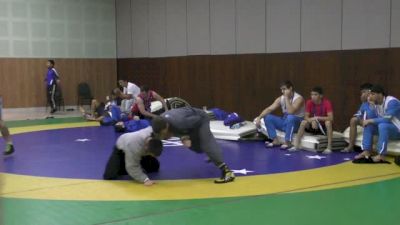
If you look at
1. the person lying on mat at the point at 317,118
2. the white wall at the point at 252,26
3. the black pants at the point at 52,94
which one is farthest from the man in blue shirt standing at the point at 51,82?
the person lying on mat at the point at 317,118

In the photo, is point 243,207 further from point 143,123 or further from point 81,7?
point 81,7

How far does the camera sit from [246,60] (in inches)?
582

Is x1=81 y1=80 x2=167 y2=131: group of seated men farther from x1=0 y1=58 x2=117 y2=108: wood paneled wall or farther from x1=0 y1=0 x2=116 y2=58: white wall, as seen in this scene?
x1=0 y1=0 x2=116 y2=58: white wall

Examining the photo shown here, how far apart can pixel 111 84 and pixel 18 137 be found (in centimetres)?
919

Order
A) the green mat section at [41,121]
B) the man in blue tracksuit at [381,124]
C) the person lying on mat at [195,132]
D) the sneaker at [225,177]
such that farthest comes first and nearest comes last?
1. the green mat section at [41,121]
2. the man in blue tracksuit at [381,124]
3. the sneaker at [225,177]
4. the person lying on mat at [195,132]

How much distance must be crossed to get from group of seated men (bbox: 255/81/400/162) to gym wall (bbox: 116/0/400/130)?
7.17 ft

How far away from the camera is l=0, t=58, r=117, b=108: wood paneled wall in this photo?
18.5m

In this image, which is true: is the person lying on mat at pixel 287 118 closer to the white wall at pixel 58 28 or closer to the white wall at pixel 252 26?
the white wall at pixel 252 26

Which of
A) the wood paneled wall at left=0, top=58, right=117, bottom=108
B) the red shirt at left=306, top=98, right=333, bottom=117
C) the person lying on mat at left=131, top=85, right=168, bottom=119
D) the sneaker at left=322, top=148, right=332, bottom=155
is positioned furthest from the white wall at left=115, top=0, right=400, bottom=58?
the person lying on mat at left=131, top=85, right=168, bottom=119

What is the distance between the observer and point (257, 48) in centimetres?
1443

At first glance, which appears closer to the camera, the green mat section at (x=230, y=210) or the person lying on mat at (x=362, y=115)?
the green mat section at (x=230, y=210)

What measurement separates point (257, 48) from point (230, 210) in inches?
365

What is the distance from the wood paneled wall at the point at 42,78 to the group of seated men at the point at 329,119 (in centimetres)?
1109

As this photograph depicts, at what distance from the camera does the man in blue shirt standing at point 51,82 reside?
720 inches
